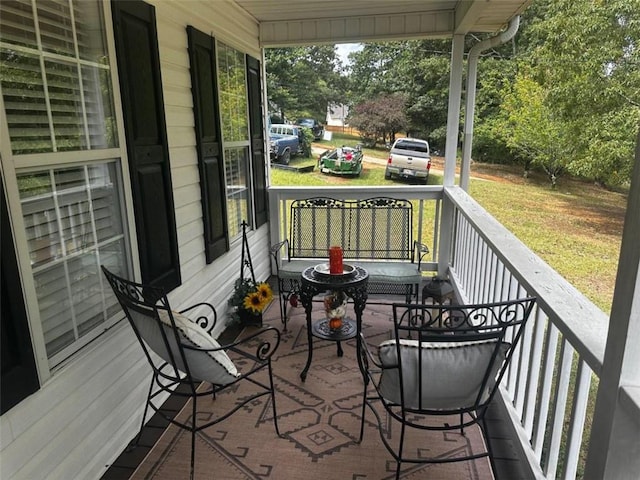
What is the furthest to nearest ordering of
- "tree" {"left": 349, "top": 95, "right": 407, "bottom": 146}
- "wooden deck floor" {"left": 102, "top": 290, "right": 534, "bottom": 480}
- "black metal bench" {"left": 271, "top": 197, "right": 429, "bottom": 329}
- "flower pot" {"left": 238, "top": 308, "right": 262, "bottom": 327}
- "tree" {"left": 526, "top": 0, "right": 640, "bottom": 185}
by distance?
"tree" {"left": 349, "top": 95, "right": 407, "bottom": 146}
"tree" {"left": 526, "top": 0, "right": 640, "bottom": 185}
"black metal bench" {"left": 271, "top": 197, "right": 429, "bottom": 329}
"flower pot" {"left": 238, "top": 308, "right": 262, "bottom": 327}
"wooden deck floor" {"left": 102, "top": 290, "right": 534, "bottom": 480}

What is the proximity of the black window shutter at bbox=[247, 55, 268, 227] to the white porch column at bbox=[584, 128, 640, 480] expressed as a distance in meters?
3.61

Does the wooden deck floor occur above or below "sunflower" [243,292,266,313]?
below

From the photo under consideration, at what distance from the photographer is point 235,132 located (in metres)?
3.87

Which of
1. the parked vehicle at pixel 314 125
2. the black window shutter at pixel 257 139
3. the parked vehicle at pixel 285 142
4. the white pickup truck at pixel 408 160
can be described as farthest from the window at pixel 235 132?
the white pickup truck at pixel 408 160

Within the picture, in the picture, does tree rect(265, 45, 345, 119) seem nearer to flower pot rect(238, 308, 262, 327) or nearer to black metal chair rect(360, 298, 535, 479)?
flower pot rect(238, 308, 262, 327)

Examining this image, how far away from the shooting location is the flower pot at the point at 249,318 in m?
3.55

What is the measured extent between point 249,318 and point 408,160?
4695mm

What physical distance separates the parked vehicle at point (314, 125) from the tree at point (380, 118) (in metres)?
0.64

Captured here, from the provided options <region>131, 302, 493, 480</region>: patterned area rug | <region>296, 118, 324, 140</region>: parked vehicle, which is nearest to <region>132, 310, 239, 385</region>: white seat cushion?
<region>131, 302, 493, 480</region>: patterned area rug

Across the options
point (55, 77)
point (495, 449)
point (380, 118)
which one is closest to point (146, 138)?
point (55, 77)

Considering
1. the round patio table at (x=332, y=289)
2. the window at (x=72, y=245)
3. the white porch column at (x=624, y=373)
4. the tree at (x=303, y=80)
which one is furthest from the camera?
the tree at (x=303, y=80)

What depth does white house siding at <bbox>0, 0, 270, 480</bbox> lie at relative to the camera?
1.58m

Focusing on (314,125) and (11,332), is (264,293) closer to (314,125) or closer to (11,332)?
(11,332)

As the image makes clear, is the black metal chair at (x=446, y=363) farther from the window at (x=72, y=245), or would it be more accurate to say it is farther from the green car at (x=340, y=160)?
the green car at (x=340, y=160)
